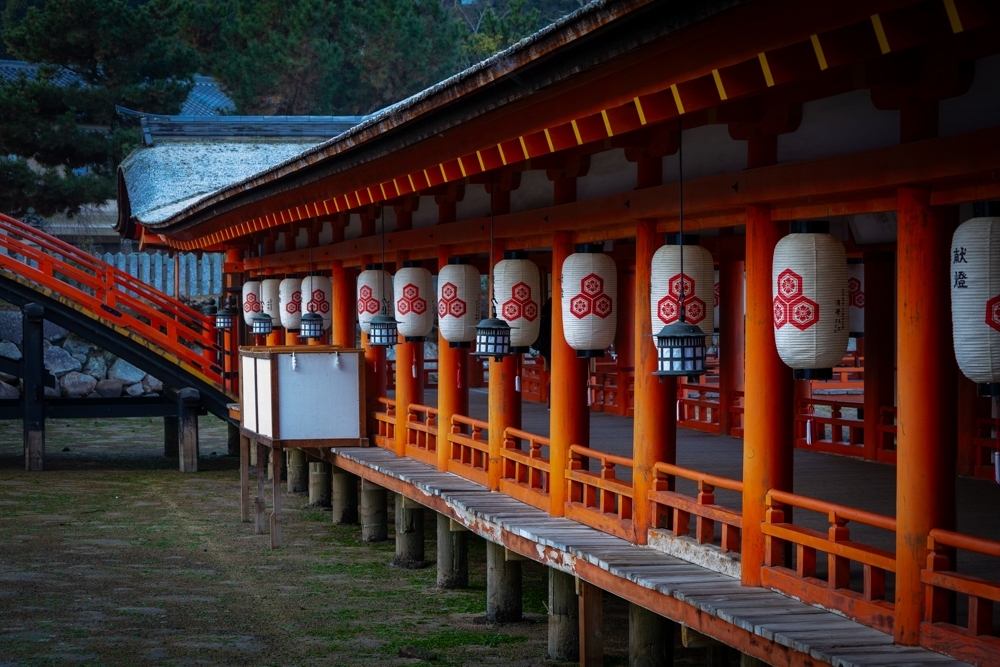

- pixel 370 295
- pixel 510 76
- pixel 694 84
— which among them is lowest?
pixel 370 295

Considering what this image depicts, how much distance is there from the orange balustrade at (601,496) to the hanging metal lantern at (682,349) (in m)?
1.39

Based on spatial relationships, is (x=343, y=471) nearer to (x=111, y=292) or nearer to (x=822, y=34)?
(x=111, y=292)

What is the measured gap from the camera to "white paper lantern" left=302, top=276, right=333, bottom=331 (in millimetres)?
18312

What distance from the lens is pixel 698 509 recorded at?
322 inches

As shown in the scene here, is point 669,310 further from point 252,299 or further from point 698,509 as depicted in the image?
point 252,299

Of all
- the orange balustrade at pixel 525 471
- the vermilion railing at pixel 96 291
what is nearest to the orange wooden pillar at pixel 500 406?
the orange balustrade at pixel 525 471

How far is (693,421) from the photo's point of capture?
16.0 metres

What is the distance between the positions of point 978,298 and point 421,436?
378 inches

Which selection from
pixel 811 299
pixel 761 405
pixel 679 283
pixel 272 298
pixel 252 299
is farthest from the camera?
pixel 252 299

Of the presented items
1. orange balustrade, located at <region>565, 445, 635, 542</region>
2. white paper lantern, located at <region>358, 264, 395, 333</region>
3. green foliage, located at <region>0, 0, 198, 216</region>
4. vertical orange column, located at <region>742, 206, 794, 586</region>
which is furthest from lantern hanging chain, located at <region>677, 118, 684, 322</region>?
green foliage, located at <region>0, 0, 198, 216</region>

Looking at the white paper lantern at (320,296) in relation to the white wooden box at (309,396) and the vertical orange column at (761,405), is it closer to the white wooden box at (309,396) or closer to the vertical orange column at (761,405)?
the white wooden box at (309,396)

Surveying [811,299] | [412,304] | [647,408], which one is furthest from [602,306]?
[412,304]

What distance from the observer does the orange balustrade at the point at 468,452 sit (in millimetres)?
12180

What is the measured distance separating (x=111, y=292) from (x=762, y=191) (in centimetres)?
1642
